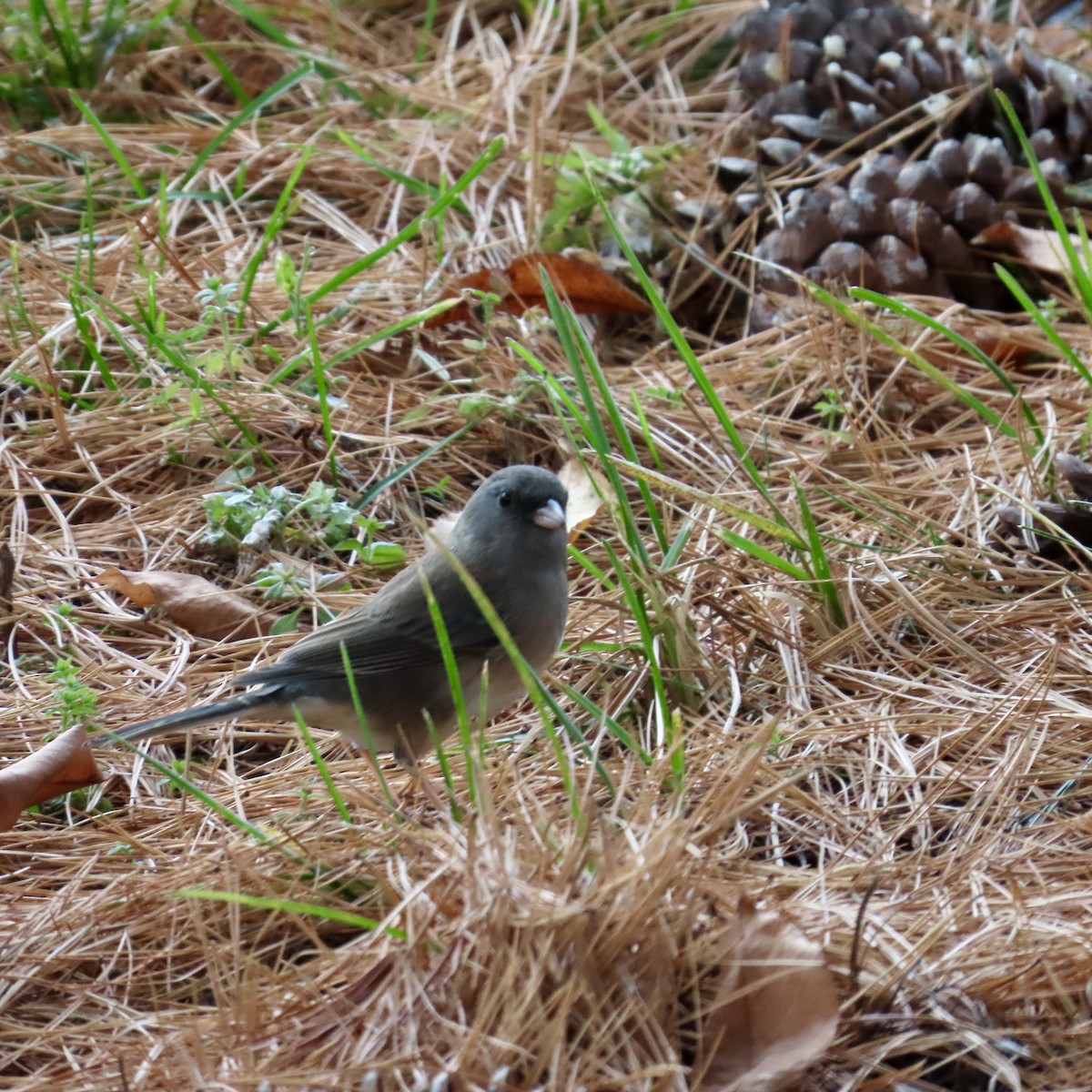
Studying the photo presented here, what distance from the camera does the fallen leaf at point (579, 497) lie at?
260 cm

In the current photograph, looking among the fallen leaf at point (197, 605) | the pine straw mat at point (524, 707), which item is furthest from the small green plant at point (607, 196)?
the fallen leaf at point (197, 605)

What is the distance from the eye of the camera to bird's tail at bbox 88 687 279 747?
77.6 inches

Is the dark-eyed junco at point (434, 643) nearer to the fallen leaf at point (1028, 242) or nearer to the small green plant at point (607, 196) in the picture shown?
the small green plant at point (607, 196)

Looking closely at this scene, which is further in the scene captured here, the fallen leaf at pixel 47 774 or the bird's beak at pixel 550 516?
the bird's beak at pixel 550 516

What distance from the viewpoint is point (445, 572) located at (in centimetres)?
223

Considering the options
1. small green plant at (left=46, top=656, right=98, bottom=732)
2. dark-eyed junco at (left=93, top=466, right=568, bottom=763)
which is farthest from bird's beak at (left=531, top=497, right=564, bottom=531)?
small green plant at (left=46, top=656, right=98, bottom=732)

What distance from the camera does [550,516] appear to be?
7.25 feet

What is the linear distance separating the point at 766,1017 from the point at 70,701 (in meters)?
1.25

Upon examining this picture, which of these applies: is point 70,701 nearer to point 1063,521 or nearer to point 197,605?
point 197,605

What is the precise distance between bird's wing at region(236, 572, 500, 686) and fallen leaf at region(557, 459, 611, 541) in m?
0.45

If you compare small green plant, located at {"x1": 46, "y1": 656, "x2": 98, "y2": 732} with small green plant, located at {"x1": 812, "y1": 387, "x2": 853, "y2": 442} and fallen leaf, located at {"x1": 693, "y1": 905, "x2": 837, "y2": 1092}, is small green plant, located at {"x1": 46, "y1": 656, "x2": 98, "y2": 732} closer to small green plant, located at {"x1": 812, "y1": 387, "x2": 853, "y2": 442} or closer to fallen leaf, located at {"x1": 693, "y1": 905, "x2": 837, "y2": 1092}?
fallen leaf, located at {"x1": 693, "y1": 905, "x2": 837, "y2": 1092}

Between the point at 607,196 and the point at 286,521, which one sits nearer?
the point at 286,521

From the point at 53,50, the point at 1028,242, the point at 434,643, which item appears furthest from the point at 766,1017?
the point at 53,50

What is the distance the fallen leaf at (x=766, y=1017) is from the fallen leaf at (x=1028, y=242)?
7.57ft
